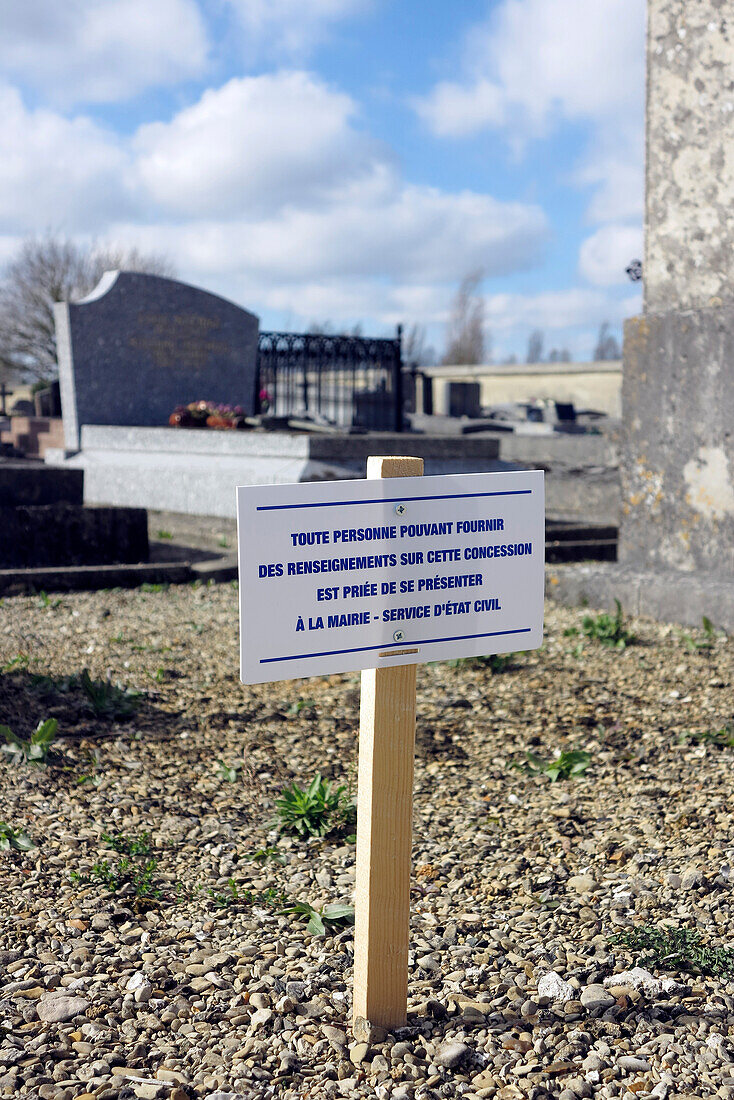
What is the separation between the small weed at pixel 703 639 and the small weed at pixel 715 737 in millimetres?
1259

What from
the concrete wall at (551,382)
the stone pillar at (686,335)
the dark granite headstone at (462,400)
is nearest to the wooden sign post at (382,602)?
the stone pillar at (686,335)

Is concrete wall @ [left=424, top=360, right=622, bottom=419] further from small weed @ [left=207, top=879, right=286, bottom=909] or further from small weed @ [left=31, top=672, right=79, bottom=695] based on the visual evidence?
small weed @ [left=207, top=879, right=286, bottom=909]

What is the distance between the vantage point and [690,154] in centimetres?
547

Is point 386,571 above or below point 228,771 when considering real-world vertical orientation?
above

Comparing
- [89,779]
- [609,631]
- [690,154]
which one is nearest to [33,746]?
[89,779]

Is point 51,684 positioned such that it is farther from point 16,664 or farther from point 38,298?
point 38,298

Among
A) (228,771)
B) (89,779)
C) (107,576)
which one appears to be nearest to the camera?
(89,779)

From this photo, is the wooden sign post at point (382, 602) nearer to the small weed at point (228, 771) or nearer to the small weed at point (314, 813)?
the small weed at point (314, 813)

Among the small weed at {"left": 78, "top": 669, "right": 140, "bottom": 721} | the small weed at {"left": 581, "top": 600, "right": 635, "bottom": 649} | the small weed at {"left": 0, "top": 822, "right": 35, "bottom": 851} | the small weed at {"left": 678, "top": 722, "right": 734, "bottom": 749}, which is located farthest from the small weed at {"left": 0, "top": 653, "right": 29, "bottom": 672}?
the small weed at {"left": 678, "top": 722, "right": 734, "bottom": 749}

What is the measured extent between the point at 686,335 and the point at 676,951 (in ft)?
12.8

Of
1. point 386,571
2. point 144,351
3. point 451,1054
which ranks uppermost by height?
point 144,351

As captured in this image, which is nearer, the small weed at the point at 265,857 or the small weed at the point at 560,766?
the small weed at the point at 265,857

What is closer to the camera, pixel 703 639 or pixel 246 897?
pixel 246 897

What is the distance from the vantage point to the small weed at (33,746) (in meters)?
3.54
